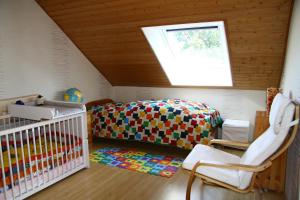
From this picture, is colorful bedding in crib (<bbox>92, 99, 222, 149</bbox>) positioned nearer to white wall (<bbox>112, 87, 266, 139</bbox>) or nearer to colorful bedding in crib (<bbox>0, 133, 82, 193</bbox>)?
white wall (<bbox>112, 87, 266, 139</bbox>)

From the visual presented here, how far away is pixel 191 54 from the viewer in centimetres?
427

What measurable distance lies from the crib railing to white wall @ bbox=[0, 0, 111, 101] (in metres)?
0.67

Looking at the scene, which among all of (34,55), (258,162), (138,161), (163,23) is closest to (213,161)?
(258,162)

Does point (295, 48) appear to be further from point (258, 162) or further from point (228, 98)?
point (228, 98)

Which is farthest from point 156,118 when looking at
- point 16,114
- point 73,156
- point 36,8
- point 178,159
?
point 36,8

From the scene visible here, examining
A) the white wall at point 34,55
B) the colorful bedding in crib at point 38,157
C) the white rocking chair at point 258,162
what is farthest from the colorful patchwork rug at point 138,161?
the white wall at point 34,55

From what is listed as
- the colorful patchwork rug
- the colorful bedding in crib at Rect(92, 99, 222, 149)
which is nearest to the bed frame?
the colorful bedding in crib at Rect(92, 99, 222, 149)

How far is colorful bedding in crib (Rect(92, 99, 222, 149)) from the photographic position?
339 centimetres

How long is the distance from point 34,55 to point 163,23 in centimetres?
201

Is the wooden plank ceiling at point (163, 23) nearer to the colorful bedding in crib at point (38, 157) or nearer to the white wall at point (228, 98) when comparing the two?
the white wall at point (228, 98)

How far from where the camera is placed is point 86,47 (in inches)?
165

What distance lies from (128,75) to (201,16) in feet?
7.07

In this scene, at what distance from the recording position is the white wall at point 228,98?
3.93m

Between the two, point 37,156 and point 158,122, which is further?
point 158,122
